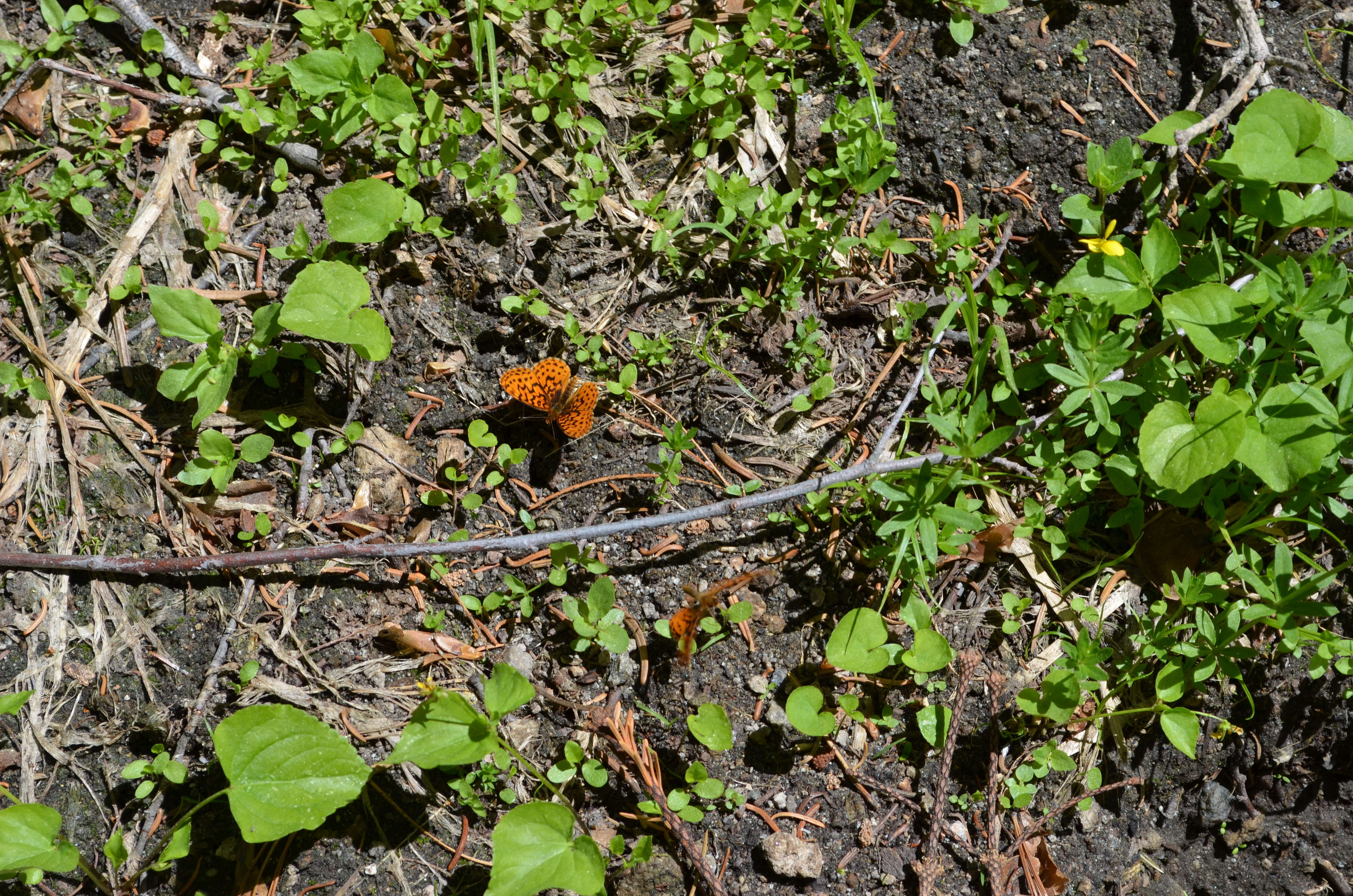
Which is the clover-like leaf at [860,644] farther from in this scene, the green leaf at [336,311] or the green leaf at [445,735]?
the green leaf at [336,311]

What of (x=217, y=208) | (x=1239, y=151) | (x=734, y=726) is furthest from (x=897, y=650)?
(x=217, y=208)

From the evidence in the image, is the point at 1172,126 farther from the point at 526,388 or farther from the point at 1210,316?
the point at 526,388

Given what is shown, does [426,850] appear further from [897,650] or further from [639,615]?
[897,650]

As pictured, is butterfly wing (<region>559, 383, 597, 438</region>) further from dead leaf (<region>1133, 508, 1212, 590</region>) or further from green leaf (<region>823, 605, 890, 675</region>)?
dead leaf (<region>1133, 508, 1212, 590</region>)

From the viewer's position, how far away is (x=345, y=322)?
2188 millimetres

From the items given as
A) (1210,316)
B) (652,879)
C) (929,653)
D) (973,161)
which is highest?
(973,161)

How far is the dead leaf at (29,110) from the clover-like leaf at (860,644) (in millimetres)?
2751

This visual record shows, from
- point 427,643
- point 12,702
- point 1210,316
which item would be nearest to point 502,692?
point 427,643

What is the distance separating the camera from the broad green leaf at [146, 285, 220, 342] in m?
2.16

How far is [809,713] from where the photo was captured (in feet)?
7.29

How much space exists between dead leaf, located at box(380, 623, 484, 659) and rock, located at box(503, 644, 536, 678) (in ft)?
0.25

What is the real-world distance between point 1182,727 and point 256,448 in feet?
8.84

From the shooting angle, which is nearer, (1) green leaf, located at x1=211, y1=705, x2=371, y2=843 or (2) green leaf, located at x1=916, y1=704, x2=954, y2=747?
(1) green leaf, located at x1=211, y1=705, x2=371, y2=843

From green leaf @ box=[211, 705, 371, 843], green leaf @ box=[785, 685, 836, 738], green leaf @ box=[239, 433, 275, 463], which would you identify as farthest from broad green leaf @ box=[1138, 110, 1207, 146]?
green leaf @ box=[211, 705, 371, 843]
